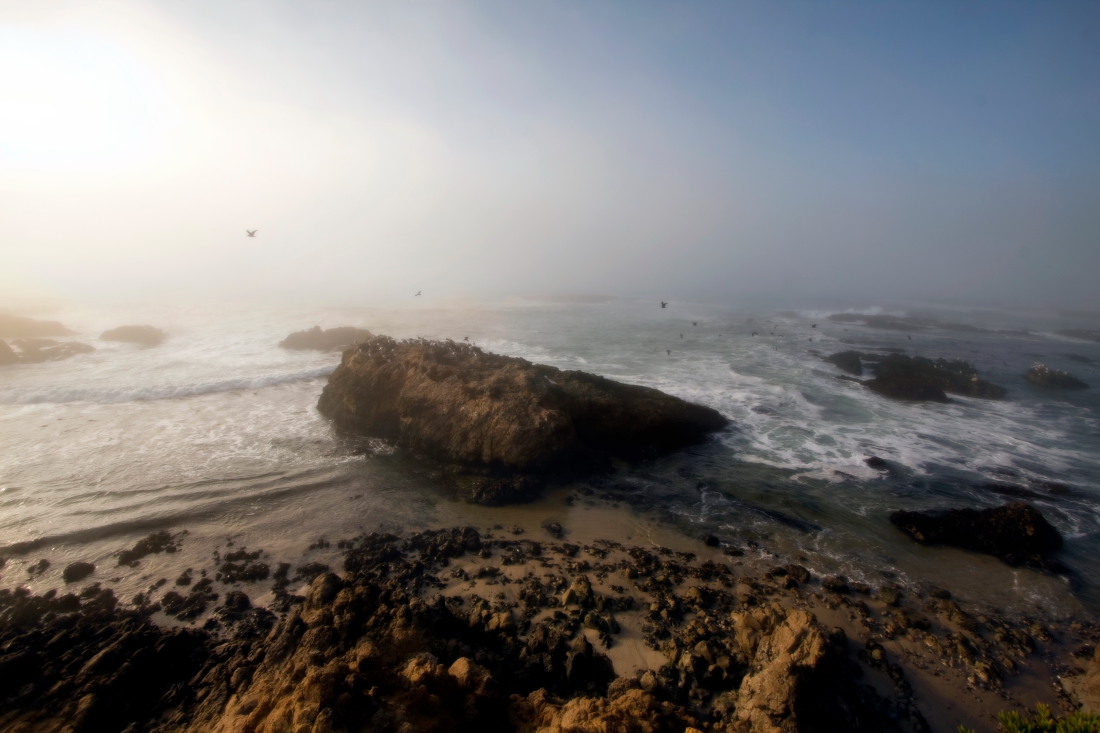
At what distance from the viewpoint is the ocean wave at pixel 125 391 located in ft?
73.6

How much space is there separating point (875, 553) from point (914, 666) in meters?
4.05

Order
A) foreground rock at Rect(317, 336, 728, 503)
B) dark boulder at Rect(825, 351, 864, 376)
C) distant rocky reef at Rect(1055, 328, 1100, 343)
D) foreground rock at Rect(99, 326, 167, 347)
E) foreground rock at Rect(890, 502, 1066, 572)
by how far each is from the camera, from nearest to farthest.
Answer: foreground rock at Rect(890, 502, 1066, 572) < foreground rock at Rect(317, 336, 728, 503) < dark boulder at Rect(825, 351, 864, 376) < foreground rock at Rect(99, 326, 167, 347) < distant rocky reef at Rect(1055, 328, 1100, 343)

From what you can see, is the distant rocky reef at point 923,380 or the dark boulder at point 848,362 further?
the dark boulder at point 848,362

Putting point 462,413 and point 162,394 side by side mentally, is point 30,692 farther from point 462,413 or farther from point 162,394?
point 162,394

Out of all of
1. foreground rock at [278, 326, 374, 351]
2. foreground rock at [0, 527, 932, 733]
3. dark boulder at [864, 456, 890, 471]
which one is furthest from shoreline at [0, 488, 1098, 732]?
foreground rock at [278, 326, 374, 351]

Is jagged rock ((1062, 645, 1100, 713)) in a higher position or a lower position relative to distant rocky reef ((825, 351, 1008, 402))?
lower

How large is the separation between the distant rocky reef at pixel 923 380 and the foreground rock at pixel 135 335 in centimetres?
5605

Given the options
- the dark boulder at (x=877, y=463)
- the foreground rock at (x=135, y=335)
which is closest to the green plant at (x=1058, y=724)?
the dark boulder at (x=877, y=463)

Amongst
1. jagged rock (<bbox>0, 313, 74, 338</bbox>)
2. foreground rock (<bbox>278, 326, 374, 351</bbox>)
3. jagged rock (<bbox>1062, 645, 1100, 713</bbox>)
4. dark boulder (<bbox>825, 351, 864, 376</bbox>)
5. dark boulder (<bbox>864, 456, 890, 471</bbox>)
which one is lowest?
jagged rock (<bbox>1062, 645, 1100, 713</bbox>)

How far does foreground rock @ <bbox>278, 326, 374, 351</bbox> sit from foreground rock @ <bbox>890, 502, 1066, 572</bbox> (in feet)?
123

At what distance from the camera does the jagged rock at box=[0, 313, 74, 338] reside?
1427 inches

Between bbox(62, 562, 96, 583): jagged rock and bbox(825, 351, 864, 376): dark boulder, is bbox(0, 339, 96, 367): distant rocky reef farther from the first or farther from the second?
bbox(825, 351, 864, 376): dark boulder

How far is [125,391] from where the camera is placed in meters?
23.8

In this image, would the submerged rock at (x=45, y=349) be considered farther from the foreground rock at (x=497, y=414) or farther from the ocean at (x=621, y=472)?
the foreground rock at (x=497, y=414)
